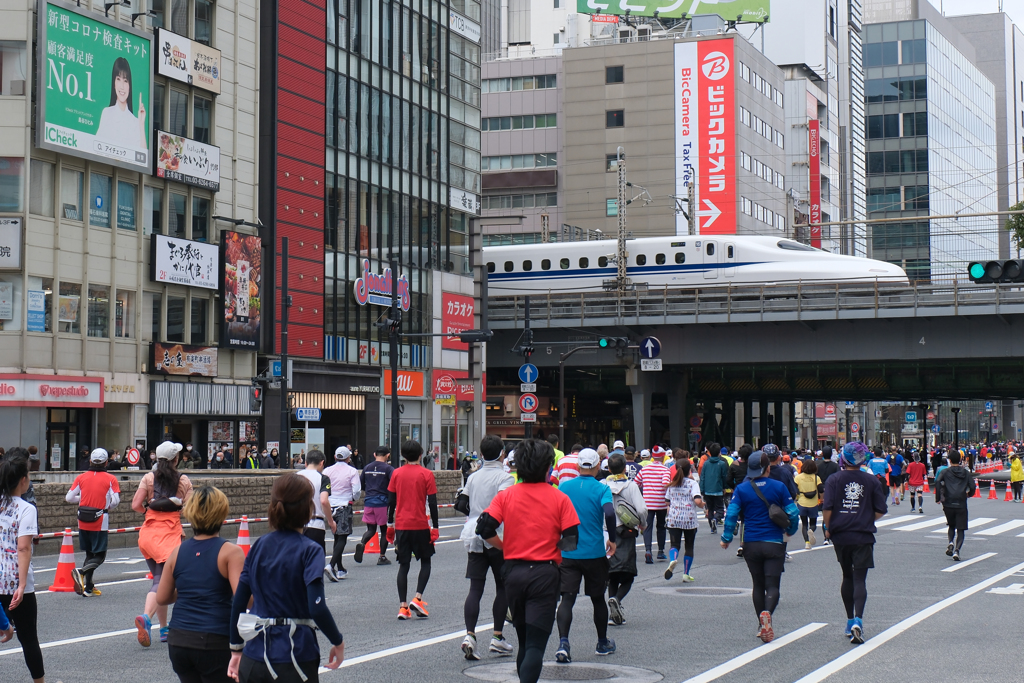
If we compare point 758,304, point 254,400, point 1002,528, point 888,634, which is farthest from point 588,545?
point 758,304

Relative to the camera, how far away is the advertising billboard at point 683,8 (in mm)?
95438

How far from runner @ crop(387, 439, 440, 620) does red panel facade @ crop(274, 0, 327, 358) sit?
114 ft

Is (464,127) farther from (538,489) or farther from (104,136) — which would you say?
(538,489)

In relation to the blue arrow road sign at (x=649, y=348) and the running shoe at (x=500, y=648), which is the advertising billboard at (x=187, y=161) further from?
the running shoe at (x=500, y=648)

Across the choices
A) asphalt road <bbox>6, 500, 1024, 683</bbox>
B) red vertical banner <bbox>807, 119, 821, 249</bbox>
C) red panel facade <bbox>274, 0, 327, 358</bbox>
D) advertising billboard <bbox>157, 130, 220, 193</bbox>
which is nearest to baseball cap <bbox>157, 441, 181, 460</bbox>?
asphalt road <bbox>6, 500, 1024, 683</bbox>

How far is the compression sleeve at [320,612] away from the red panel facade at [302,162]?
41450mm

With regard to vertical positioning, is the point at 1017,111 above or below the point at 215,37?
above

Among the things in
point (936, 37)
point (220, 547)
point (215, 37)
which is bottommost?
point (220, 547)

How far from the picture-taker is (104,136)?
125 ft

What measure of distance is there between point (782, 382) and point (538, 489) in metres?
52.0

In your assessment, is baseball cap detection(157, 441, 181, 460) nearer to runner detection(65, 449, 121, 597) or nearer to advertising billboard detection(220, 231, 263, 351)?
runner detection(65, 449, 121, 597)

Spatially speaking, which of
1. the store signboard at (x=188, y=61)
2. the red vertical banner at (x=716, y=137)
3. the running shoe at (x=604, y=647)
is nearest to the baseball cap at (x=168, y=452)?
the running shoe at (x=604, y=647)

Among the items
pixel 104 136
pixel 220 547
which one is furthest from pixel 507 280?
pixel 220 547

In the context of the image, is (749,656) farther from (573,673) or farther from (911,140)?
(911,140)
